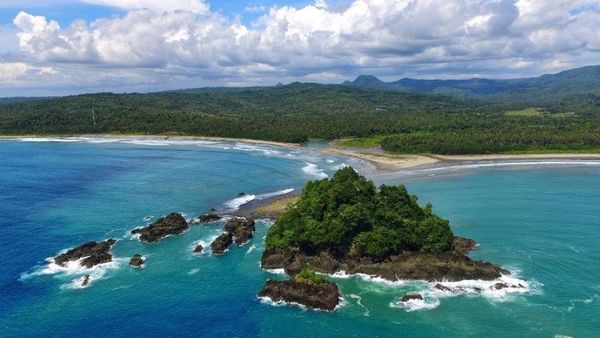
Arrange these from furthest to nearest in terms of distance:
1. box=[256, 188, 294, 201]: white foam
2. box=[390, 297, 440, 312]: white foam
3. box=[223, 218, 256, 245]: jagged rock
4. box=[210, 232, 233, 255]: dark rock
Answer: box=[256, 188, 294, 201]: white foam
box=[223, 218, 256, 245]: jagged rock
box=[210, 232, 233, 255]: dark rock
box=[390, 297, 440, 312]: white foam

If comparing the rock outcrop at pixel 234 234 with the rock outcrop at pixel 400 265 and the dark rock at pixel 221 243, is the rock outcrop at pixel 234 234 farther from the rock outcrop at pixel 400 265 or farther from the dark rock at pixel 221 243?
the rock outcrop at pixel 400 265

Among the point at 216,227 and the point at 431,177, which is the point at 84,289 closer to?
the point at 216,227

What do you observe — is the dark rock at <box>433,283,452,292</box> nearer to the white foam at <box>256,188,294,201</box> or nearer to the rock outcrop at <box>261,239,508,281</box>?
the rock outcrop at <box>261,239,508,281</box>

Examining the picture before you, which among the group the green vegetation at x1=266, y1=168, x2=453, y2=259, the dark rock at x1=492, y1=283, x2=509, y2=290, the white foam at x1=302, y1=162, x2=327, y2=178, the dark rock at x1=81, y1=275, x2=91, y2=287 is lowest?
the dark rock at x1=81, y1=275, x2=91, y2=287

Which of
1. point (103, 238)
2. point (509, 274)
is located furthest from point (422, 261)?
point (103, 238)

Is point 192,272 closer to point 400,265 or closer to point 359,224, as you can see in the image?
point 359,224

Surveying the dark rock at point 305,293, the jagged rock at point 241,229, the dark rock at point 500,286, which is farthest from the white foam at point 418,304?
the jagged rock at point 241,229

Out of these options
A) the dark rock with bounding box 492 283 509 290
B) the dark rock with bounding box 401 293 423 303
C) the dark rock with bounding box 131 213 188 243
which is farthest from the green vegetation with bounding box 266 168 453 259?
the dark rock with bounding box 131 213 188 243
